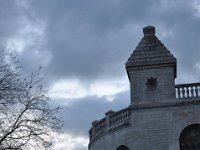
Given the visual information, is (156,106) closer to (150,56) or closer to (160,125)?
(160,125)

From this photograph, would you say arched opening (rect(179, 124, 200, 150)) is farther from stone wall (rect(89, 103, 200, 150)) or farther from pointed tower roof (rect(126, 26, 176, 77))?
pointed tower roof (rect(126, 26, 176, 77))

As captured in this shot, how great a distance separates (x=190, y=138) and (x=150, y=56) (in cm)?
502

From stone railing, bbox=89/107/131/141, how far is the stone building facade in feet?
0.19

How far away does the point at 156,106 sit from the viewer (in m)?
28.7

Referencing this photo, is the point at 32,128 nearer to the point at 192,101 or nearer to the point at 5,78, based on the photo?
the point at 5,78

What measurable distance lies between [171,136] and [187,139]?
877 mm

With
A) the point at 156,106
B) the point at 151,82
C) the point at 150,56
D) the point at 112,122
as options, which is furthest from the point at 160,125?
the point at 112,122

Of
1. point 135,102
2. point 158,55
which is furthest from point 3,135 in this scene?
point 158,55

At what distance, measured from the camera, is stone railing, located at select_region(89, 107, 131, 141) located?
3067 cm

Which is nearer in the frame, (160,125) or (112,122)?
(160,125)

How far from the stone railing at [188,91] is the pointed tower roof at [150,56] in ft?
4.50

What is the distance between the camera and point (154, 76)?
29484 mm

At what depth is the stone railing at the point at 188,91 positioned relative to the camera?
28.7m

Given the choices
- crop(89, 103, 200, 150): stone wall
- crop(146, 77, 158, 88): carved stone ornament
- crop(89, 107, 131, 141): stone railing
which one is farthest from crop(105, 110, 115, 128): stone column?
crop(146, 77, 158, 88): carved stone ornament
